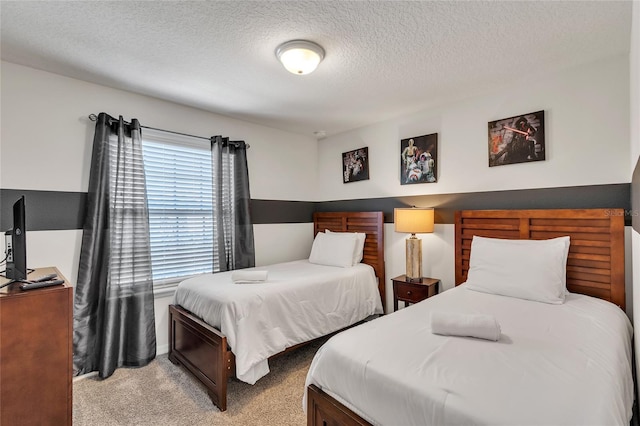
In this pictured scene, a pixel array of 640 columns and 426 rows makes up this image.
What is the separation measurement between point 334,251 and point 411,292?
0.96m

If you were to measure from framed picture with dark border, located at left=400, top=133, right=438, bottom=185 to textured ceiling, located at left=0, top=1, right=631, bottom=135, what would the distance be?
0.50m

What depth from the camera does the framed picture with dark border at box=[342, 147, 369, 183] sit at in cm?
379

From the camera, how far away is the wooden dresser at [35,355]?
58.2 inches

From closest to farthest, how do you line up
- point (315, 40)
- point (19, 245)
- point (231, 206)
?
1. point (19, 245)
2. point (315, 40)
3. point (231, 206)

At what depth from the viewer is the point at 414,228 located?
2934 millimetres

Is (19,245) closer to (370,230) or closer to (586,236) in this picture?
(370,230)

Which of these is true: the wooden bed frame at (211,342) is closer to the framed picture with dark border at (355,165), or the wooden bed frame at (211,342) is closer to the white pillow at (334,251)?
the white pillow at (334,251)

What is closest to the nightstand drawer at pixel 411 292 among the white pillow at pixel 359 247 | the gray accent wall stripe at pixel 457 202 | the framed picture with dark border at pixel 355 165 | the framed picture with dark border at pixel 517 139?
the white pillow at pixel 359 247

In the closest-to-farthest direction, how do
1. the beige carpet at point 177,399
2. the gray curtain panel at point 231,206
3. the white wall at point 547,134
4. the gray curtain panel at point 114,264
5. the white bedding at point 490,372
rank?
the white bedding at point 490,372 → the beige carpet at point 177,399 → the white wall at point 547,134 → the gray curtain panel at point 114,264 → the gray curtain panel at point 231,206

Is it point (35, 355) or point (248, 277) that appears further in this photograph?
point (248, 277)

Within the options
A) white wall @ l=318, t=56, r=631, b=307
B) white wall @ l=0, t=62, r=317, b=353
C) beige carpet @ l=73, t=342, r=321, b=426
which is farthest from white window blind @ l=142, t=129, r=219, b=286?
white wall @ l=318, t=56, r=631, b=307

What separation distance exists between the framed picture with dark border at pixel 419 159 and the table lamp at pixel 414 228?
45 centimetres

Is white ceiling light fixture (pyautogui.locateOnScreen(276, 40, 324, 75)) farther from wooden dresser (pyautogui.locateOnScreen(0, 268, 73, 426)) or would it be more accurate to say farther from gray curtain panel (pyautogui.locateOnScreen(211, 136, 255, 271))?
wooden dresser (pyautogui.locateOnScreen(0, 268, 73, 426))

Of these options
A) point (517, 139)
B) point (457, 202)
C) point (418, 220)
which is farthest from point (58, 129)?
point (517, 139)
